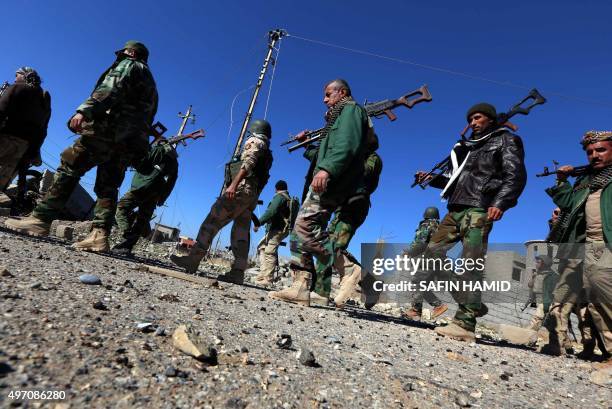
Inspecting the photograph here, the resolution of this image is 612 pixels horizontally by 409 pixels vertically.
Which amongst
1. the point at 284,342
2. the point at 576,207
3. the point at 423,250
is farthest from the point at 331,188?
the point at 423,250

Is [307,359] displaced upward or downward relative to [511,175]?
downward

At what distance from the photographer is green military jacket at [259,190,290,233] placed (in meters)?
7.87

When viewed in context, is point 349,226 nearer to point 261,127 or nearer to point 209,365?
point 261,127

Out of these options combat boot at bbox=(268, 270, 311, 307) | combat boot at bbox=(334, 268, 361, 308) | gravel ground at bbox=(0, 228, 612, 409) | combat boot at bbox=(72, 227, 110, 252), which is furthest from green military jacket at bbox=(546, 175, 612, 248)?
combat boot at bbox=(72, 227, 110, 252)

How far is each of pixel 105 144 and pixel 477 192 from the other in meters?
4.03

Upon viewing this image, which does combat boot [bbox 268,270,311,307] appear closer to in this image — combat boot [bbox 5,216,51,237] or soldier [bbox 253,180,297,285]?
combat boot [bbox 5,216,51,237]

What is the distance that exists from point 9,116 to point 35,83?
0.65 metres

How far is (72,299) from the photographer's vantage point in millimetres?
1508

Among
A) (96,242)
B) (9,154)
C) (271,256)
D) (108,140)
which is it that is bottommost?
(96,242)

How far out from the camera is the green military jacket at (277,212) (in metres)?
7.87

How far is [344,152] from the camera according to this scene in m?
3.17

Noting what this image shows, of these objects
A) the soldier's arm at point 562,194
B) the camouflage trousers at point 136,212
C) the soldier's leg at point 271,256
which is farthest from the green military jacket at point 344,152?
the soldier's leg at point 271,256

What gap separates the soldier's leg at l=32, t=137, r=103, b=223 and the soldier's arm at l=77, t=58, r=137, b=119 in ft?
1.13

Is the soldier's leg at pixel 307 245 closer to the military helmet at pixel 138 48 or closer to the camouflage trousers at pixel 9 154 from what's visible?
the military helmet at pixel 138 48
